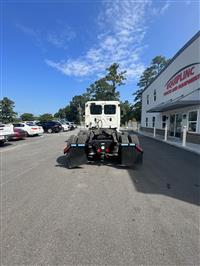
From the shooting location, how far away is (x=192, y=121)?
12.9 metres

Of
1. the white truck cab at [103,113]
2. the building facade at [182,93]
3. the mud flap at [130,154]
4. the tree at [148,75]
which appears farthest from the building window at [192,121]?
the tree at [148,75]

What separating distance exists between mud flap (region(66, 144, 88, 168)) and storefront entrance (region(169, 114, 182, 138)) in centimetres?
1197

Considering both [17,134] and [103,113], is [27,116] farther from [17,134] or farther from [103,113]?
[103,113]

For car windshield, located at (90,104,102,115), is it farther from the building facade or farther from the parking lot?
the building facade

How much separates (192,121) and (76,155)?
34.1ft

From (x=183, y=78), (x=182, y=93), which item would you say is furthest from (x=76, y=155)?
(x=183, y=78)

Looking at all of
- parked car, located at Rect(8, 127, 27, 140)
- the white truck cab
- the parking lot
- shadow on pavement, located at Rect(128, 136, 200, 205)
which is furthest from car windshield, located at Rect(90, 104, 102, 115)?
parked car, located at Rect(8, 127, 27, 140)

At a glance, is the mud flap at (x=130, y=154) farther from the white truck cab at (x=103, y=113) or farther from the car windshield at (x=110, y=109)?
the car windshield at (x=110, y=109)

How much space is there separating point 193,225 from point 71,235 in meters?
1.91

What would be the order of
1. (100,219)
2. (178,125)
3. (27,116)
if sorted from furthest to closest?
(27,116) → (178,125) → (100,219)

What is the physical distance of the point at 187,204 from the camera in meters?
3.49

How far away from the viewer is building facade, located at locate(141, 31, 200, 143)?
1227 cm

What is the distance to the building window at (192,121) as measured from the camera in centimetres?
1239

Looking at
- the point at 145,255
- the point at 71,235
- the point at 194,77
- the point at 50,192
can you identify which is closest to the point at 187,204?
the point at 145,255
